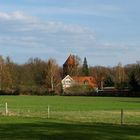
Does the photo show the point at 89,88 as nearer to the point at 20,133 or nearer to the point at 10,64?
the point at 10,64

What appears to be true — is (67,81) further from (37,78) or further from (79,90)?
(79,90)

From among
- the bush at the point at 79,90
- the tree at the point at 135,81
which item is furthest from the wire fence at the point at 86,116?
the bush at the point at 79,90

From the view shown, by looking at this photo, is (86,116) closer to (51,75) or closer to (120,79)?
Result: (51,75)

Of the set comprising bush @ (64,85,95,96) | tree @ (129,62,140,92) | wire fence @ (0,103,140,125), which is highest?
tree @ (129,62,140,92)

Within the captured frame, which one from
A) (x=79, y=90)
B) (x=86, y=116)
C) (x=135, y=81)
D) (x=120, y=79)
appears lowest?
(x=86, y=116)

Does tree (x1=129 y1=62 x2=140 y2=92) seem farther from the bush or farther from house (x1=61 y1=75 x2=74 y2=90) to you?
house (x1=61 y1=75 x2=74 y2=90)

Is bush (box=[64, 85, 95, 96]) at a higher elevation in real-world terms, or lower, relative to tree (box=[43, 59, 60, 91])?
lower

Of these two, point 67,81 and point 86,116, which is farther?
point 67,81

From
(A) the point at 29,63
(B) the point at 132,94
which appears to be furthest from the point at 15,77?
(B) the point at 132,94

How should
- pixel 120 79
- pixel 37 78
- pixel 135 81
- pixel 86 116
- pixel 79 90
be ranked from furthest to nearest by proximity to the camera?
pixel 120 79
pixel 37 78
pixel 79 90
pixel 135 81
pixel 86 116

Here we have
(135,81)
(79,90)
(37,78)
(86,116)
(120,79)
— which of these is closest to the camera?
(86,116)

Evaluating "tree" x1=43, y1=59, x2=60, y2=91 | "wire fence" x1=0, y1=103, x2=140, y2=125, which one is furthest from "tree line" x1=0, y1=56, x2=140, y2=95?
"wire fence" x1=0, y1=103, x2=140, y2=125

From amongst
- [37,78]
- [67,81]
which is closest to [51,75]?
[37,78]

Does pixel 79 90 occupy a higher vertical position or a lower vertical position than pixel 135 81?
lower
